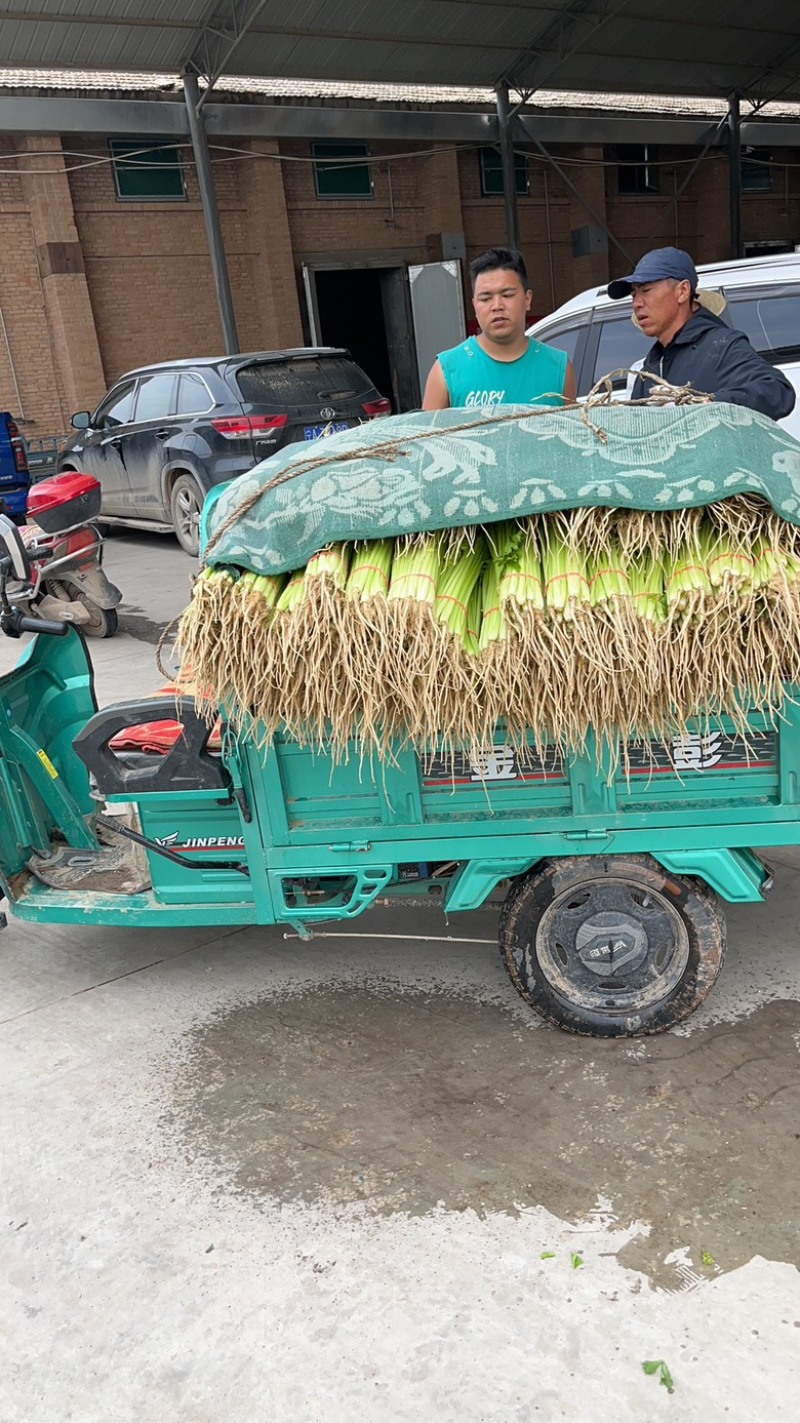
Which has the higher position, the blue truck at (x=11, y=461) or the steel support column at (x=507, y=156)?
the steel support column at (x=507, y=156)

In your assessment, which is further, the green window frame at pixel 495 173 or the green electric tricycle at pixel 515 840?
the green window frame at pixel 495 173

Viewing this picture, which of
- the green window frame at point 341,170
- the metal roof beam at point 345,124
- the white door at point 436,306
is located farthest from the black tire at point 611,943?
the green window frame at point 341,170

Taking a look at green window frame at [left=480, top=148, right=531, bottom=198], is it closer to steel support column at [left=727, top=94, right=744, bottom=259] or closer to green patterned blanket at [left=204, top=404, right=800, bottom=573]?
steel support column at [left=727, top=94, right=744, bottom=259]

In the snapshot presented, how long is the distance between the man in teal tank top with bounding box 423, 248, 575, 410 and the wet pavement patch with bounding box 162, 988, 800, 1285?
214 centimetres

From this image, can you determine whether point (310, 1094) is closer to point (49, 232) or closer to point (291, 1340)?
point (291, 1340)

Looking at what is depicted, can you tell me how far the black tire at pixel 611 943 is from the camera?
3.00 meters

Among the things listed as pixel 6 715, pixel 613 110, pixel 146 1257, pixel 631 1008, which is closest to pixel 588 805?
pixel 631 1008

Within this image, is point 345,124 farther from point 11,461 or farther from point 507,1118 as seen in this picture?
point 507,1118

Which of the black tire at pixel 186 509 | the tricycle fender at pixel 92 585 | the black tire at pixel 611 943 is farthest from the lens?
the black tire at pixel 186 509

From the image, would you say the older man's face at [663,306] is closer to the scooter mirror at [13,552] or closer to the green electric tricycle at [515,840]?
the green electric tricycle at [515,840]

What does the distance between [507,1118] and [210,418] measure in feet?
27.8

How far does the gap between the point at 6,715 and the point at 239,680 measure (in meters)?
1.31

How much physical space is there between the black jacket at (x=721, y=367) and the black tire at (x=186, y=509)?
7.28 m

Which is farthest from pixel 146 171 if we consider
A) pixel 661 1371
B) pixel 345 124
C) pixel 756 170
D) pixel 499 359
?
pixel 661 1371
